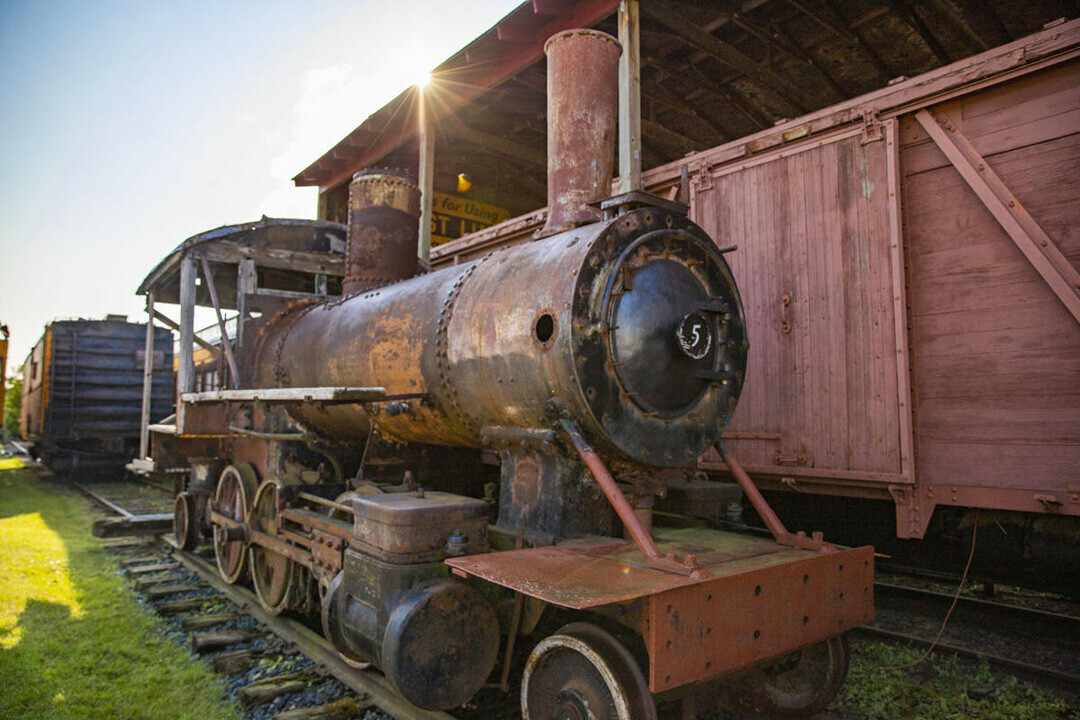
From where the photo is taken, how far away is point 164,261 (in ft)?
22.6

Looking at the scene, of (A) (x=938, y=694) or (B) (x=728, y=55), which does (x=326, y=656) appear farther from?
(B) (x=728, y=55)

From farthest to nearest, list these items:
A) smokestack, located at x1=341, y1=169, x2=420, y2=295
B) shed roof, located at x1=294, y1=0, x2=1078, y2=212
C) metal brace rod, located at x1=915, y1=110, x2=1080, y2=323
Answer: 1. shed roof, located at x1=294, y1=0, x2=1078, y2=212
2. smokestack, located at x1=341, y1=169, x2=420, y2=295
3. metal brace rod, located at x1=915, y1=110, x2=1080, y2=323

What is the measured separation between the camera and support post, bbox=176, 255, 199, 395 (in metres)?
6.29

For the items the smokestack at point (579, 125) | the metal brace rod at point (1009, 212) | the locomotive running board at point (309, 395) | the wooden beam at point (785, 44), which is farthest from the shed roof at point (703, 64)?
the locomotive running board at point (309, 395)

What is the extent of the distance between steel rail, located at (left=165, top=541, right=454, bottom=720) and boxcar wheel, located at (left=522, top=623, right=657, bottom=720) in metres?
0.80

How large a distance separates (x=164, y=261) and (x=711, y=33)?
721cm

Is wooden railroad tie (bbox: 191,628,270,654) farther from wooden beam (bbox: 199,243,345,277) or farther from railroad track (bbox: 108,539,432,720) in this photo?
wooden beam (bbox: 199,243,345,277)

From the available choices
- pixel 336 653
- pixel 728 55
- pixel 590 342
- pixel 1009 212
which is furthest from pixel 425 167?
pixel 590 342

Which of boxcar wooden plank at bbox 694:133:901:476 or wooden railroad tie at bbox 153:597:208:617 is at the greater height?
boxcar wooden plank at bbox 694:133:901:476

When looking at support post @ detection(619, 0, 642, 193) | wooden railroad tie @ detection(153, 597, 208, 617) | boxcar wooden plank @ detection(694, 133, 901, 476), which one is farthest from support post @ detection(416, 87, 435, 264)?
wooden railroad tie @ detection(153, 597, 208, 617)

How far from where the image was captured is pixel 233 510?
6.14 meters

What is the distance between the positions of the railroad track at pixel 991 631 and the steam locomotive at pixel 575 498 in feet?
5.53

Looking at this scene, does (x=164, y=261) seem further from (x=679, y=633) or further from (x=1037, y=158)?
(x=1037, y=158)

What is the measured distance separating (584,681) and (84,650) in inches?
154
